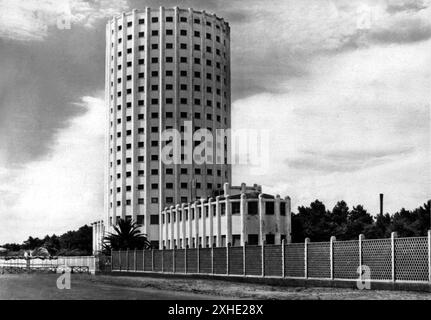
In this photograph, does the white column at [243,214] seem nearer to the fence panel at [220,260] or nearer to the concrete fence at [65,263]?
the concrete fence at [65,263]

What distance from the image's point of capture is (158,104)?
118m

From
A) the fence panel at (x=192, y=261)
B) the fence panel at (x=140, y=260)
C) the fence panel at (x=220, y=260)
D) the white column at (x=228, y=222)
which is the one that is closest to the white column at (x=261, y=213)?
the white column at (x=228, y=222)

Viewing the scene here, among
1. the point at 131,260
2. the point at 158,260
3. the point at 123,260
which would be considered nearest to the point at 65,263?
the point at 123,260

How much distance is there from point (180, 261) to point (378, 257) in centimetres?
2557

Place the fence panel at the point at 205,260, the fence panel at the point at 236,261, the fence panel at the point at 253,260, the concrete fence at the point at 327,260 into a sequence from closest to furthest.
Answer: the concrete fence at the point at 327,260 < the fence panel at the point at 253,260 < the fence panel at the point at 236,261 < the fence panel at the point at 205,260

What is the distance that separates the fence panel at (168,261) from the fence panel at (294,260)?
19382 mm

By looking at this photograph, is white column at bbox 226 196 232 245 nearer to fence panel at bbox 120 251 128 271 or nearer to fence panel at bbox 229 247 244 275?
fence panel at bbox 120 251 128 271

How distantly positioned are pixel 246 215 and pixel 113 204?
43826mm

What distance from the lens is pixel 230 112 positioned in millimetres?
126562

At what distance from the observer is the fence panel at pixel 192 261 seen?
161ft

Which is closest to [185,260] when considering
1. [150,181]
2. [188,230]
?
[188,230]

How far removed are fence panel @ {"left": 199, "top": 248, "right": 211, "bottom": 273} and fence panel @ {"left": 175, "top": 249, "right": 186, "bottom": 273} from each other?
359 centimetres
